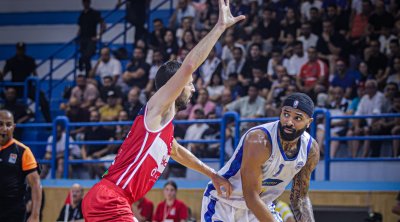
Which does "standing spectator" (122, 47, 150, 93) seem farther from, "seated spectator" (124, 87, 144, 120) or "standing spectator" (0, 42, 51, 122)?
"standing spectator" (0, 42, 51, 122)

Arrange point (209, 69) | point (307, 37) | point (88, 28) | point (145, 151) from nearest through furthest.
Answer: point (145, 151)
point (307, 37)
point (209, 69)
point (88, 28)

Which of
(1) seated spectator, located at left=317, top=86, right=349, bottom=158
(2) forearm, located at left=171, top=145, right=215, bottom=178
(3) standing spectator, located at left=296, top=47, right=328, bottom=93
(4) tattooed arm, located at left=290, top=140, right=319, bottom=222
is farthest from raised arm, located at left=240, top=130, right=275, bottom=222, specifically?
(3) standing spectator, located at left=296, top=47, right=328, bottom=93

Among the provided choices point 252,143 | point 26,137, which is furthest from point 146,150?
point 26,137

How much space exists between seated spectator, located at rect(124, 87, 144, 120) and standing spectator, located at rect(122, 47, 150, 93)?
0.66m

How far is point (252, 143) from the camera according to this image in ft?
24.1

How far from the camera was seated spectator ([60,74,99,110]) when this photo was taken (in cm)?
1680

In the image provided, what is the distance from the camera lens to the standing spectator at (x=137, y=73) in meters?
16.8

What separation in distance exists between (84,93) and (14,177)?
23.2 feet

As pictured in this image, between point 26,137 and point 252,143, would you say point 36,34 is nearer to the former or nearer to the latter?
point 26,137

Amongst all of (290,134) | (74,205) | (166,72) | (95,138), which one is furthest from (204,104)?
(166,72)

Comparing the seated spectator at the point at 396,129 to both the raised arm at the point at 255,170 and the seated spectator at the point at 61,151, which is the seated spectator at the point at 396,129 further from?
the raised arm at the point at 255,170

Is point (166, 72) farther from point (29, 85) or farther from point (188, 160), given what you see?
point (29, 85)

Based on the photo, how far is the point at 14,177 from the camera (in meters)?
10.2

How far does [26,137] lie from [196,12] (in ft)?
15.2
